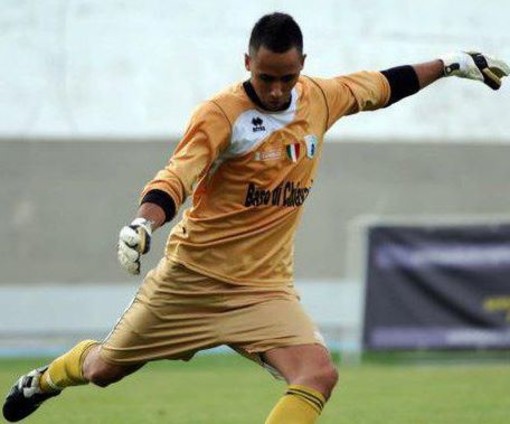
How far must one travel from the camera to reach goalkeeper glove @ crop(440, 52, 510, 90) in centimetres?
780

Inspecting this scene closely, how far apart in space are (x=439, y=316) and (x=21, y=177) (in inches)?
205

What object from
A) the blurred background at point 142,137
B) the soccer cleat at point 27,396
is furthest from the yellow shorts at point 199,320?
the blurred background at point 142,137

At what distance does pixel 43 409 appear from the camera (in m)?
10.3

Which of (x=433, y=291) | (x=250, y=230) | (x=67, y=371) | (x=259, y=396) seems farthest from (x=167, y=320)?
(x=433, y=291)

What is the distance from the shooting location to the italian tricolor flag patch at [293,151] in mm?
6883

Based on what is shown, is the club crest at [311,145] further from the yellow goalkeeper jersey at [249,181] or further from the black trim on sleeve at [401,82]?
the black trim on sleeve at [401,82]

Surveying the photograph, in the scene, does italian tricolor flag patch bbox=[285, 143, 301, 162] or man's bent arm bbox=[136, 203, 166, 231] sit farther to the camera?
italian tricolor flag patch bbox=[285, 143, 301, 162]

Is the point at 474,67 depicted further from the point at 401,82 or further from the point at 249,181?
the point at 249,181

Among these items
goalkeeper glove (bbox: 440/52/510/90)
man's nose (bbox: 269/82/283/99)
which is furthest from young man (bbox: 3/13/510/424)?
goalkeeper glove (bbox: 440/52/510/90)

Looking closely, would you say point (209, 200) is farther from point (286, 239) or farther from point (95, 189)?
point (95, 189)

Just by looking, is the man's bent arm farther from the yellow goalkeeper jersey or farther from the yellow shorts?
the yellow shorts

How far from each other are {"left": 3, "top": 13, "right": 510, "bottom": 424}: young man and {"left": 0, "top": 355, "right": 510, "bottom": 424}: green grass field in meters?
2.34

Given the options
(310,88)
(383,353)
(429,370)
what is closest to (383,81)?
(310,88)

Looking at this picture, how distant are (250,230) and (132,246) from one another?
1.18 metres
